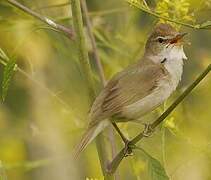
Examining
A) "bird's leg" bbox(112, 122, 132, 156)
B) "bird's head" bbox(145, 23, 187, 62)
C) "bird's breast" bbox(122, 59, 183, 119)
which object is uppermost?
"bird's head" bbox(145, 23, 187, 62)

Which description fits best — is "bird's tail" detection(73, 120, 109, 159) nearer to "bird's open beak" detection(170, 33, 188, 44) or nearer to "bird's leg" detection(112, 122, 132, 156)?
"bird's leg" detection(112, 122, 132, 156)

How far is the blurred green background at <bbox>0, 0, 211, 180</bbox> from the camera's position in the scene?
4.28m

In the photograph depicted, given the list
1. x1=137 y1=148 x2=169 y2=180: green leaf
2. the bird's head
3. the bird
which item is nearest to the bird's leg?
the bird

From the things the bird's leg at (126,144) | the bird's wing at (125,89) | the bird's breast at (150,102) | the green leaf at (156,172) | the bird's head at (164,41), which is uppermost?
the bird's head at (164,41)

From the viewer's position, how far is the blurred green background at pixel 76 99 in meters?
4.28

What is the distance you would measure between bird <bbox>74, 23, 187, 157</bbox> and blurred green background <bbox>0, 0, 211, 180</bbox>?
116 millimetres

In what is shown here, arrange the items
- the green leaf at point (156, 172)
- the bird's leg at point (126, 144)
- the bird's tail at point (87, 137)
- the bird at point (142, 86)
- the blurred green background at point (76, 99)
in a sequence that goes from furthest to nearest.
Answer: the blurred green background at point (76, 99) < the bird at point (142, 86) < the bird's tail at point (87, 137) < the bird's leg at point (126, 144) < the green leaf at point (156, 172)

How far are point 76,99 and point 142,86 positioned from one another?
132 centimetres

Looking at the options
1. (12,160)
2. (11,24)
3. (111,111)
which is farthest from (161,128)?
(12,160)

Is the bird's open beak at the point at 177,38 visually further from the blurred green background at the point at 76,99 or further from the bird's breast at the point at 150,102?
the bird's breast at the point at 150,102

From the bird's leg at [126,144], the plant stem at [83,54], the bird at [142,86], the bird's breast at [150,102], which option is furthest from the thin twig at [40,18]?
the bird's breast at [150,102]

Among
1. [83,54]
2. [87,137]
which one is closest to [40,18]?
[83,54]

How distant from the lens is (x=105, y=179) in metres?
3.57

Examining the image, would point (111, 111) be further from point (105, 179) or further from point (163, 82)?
point (105, 179)
